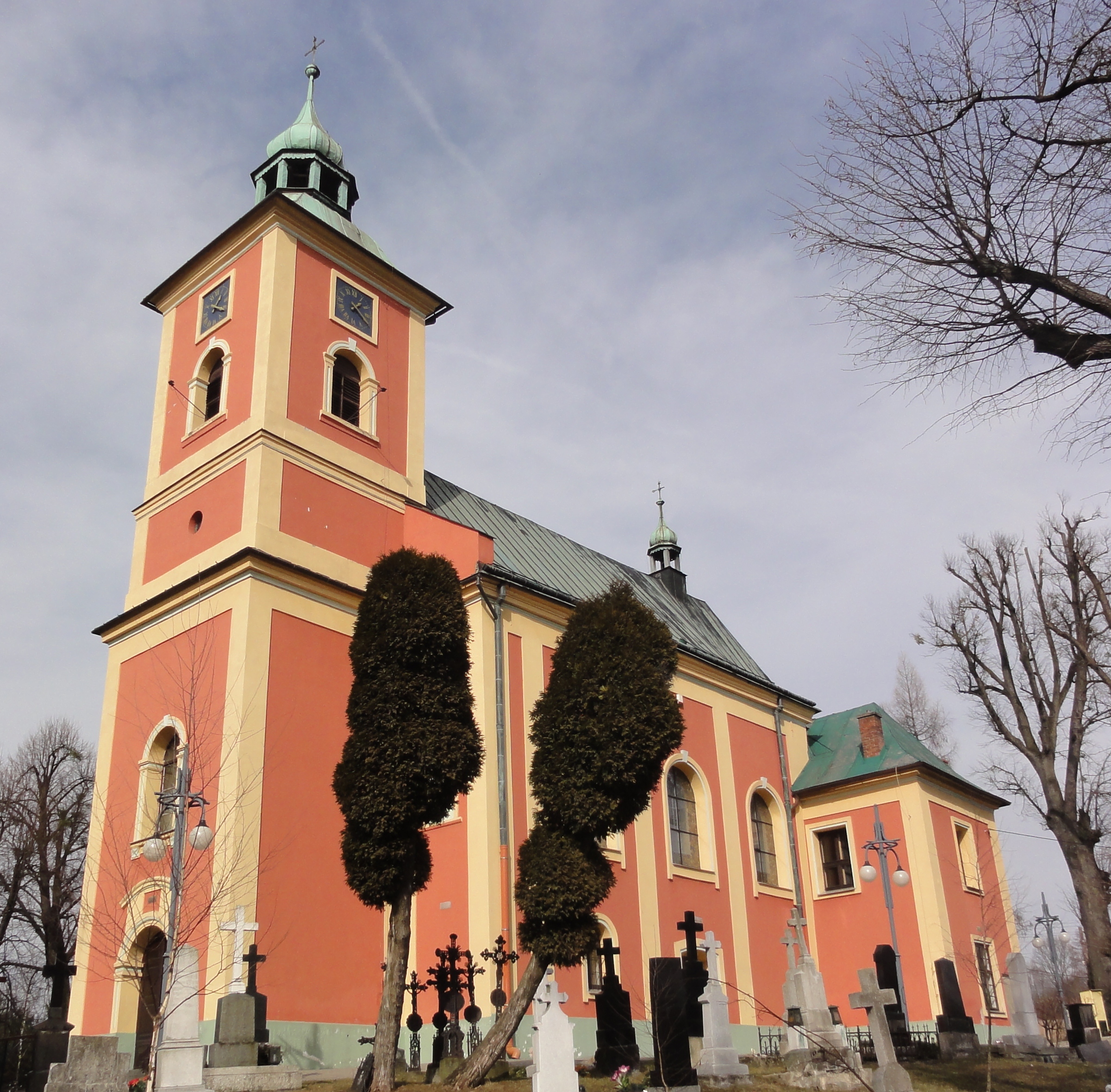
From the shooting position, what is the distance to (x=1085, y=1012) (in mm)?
19828

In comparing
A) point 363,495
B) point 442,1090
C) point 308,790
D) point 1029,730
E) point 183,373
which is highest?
point 183,373

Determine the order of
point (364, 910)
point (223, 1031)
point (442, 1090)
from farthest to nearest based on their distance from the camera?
point (364, 910), point (223, 1031), point (442, 1090)

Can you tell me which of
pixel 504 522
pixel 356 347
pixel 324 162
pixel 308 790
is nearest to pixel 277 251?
pixel 356 347

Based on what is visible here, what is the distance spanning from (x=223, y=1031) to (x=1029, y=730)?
17038mm

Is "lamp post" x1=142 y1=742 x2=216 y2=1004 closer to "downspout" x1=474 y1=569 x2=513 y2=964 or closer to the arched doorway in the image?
the arched doorway

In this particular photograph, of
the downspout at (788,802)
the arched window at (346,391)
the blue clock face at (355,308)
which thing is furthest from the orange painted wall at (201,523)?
the downspout at (788,802)

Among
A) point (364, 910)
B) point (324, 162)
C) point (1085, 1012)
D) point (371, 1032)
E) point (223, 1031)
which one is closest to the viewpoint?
point (223, 1031)

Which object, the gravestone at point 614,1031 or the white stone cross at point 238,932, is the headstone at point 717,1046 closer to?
the gravestone at point 614,1031

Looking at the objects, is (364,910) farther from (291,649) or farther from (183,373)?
(183,373)

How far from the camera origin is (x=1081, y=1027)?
19469 mm

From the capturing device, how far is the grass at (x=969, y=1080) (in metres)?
12.1

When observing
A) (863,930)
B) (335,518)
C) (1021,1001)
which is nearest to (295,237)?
(335,518)

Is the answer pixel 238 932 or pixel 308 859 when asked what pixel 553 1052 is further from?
pixel 308 859

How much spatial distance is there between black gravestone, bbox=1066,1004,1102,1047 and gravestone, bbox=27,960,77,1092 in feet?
55.2
